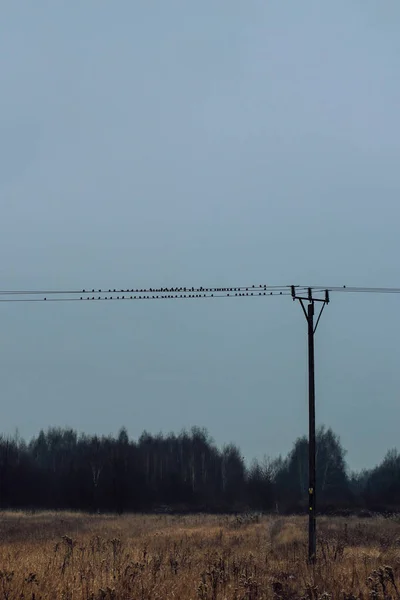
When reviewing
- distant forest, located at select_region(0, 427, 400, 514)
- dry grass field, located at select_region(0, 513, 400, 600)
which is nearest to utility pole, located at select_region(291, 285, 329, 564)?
dry grass field, located at select_region(0, 513, 400, 600)

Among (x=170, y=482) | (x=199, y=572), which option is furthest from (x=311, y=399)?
(x=170, y=482)

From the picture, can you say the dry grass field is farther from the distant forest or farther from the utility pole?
the distant forest

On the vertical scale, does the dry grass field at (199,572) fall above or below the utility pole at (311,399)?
below

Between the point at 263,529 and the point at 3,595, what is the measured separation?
2328 centimetres

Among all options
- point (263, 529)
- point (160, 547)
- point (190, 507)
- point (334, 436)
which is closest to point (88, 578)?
point (160, 547)

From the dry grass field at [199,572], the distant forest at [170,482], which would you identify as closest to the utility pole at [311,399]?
the dry grass field at [199,572]

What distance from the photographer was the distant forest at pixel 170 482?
2682 inches

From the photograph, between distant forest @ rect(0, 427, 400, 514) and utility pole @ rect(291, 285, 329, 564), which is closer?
utility pole @ rect(291, 285, 329, 564)

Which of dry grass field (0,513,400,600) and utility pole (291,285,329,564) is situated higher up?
utility pole (291,285,329,564)

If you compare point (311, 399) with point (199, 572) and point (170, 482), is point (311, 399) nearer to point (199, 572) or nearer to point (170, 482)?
point (199, 572)

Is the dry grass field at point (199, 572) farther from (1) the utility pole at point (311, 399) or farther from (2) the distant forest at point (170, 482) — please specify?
(2) the distant forest at point (170, 482)

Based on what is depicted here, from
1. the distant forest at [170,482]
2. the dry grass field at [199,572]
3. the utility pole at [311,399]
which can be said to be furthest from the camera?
the distant forest at [170,482]

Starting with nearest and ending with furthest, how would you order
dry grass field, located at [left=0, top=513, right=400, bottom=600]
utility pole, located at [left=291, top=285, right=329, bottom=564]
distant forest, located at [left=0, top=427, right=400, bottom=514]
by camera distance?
dry grass field, located at [left=0, top=513, right=400, bottom=600]
utility pole, located at [left=291, top=285, right=329, bottom=564]
distant forest, located at [left=0, top=427, right=400, bottom=514]

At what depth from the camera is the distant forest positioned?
6812 centimetres
